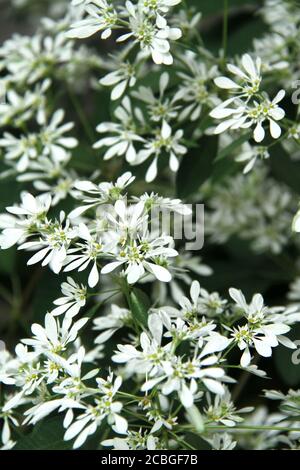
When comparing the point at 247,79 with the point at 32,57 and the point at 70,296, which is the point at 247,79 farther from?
the point at 32,57

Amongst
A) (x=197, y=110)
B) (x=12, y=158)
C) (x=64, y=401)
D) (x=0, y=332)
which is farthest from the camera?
(x=0, y=332)

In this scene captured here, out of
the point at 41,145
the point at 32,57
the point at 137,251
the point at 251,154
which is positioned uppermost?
the point at 32,57

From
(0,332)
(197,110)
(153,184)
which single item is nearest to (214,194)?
(153,184)

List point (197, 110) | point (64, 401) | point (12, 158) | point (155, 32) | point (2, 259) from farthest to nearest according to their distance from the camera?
point (2, 259) → point (12, 158) → point (197, 110) → point (155, 32) → point (64, 401)

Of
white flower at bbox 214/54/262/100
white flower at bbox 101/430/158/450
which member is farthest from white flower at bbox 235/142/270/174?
white flower at bbox 101/430/158/450

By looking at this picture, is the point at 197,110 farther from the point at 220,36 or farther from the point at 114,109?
the point at 220,36

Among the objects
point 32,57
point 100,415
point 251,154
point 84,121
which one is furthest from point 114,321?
point 32,57

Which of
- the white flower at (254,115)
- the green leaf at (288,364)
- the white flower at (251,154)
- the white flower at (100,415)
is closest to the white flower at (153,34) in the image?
the white flower at (254,115)

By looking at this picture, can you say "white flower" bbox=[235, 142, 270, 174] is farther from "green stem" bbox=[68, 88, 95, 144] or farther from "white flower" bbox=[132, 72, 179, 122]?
"green stem" bbox=[68, 88, 95, 144]
